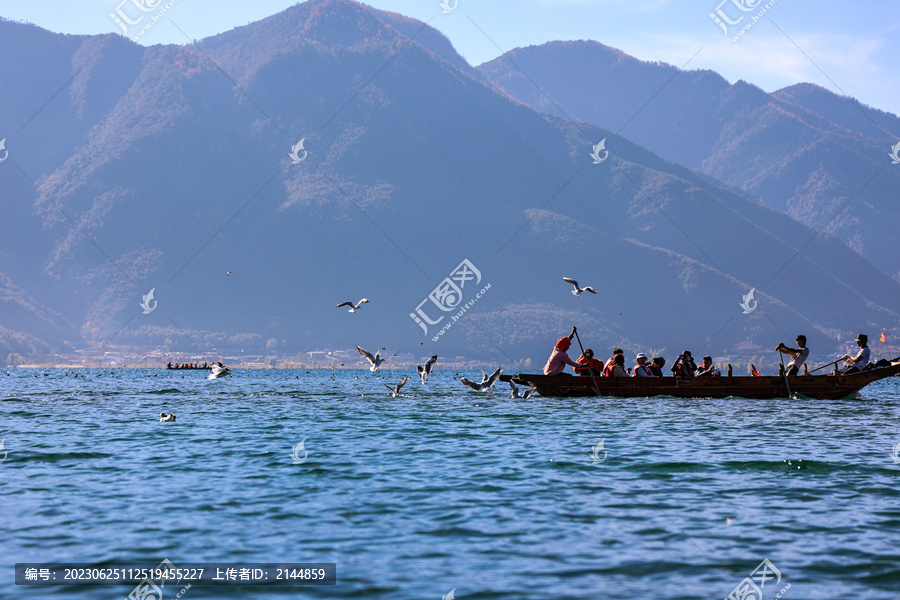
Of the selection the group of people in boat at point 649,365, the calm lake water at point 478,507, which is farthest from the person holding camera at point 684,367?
the calm lake water at point 478,507

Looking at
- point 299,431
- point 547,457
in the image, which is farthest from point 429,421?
point 547,457

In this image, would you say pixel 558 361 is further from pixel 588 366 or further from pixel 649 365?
pixel 649 365

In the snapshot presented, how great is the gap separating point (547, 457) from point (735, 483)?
4.57 metres

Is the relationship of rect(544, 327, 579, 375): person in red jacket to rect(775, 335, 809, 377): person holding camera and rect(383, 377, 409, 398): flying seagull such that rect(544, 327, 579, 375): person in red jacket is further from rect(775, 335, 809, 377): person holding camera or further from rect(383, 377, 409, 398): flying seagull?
rect(775, 335, 809, 377): person holding camera

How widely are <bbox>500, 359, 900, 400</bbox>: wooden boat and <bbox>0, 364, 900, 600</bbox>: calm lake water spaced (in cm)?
1038

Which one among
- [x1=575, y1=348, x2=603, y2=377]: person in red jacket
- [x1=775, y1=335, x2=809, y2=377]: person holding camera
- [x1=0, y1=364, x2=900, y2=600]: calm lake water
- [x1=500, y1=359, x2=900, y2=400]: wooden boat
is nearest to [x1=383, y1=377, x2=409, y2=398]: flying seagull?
[x1=500, y1=359, x2=900, y2=400]: wooden boat

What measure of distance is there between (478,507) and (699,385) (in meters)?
25.6

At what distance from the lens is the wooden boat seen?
35.7m

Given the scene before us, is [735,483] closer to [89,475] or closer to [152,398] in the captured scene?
[89,475]

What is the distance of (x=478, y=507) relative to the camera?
13.0 meters

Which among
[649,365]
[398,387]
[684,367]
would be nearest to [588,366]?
[649,365]

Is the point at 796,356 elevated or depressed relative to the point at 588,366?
elevated

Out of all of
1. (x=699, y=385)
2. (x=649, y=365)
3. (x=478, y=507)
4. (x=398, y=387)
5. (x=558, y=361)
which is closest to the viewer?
(x=478, y=507)

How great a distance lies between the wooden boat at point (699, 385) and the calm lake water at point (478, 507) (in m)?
10.4
